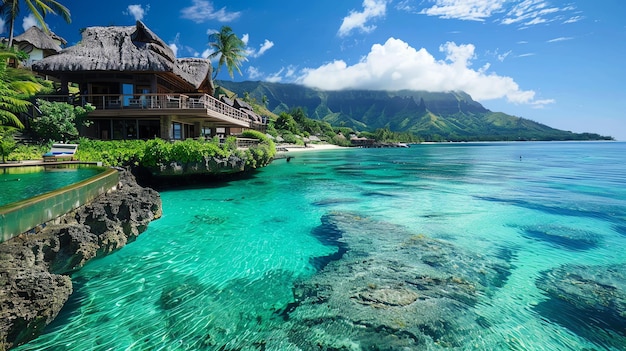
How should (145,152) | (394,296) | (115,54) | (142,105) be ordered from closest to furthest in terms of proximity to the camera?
(394,296), (145,152), (142,105), (115,54)

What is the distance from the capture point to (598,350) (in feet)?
16.4

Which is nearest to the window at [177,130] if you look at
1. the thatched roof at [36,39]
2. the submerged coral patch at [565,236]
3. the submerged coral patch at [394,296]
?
the submerged coral patch at [394,296]

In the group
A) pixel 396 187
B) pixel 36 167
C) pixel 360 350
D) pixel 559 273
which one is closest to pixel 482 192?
pixel 396 187

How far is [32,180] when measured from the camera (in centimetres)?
1015

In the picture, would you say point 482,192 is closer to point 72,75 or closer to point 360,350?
point 360,350

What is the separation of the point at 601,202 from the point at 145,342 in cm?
2184

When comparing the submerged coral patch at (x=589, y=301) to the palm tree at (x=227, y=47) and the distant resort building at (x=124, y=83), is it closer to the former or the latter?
the distant resort building at (x=124, y=83)

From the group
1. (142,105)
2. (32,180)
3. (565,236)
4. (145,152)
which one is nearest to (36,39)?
(142,105)

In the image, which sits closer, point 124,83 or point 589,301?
point 589,301

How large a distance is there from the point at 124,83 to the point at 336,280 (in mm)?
23746

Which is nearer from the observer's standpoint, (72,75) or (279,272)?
(279,272)

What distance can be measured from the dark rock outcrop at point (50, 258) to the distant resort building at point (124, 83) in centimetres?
1321

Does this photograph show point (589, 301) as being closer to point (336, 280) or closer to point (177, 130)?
point (336, 280)

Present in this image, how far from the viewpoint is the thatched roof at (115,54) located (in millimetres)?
21625
